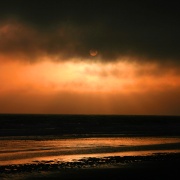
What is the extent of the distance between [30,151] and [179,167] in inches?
625

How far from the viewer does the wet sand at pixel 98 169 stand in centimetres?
2256

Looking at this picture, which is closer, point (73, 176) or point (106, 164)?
point (73, 176)

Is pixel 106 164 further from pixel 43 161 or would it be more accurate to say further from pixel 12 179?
pixel 12 179

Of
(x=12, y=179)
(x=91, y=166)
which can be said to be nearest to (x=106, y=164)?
(x=91, y=166)

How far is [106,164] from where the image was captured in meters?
27.6

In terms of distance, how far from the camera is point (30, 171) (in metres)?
24.0

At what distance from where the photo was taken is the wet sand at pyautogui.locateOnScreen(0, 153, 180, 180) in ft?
74.0

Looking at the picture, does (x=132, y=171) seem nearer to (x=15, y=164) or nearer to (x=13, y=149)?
(x=15, y=164)

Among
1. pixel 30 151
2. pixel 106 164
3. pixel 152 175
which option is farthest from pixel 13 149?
pixel 152 175

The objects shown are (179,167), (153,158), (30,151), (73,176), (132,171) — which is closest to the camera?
(73,176)

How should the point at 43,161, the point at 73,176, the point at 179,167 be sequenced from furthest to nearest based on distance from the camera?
the point at 43,161 → the point at 179,167 → the point at 73,176

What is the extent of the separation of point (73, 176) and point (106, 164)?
5.50 m

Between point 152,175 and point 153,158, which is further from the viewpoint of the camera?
point 153,158

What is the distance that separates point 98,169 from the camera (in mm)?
25172
